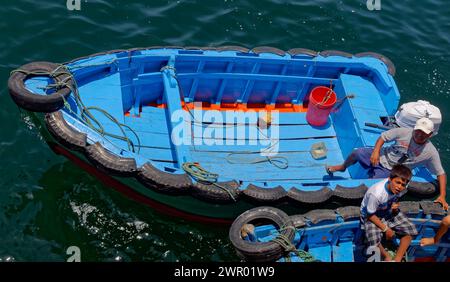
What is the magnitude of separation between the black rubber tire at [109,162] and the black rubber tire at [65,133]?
6.6 inches

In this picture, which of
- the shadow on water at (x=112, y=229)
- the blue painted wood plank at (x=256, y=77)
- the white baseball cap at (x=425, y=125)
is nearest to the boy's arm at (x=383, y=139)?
the white baseball cap at (x=425, y=125)

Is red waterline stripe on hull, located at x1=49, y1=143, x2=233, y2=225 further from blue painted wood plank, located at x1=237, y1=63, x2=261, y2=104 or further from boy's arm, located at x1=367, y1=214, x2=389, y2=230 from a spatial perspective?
blue painted wood plank, located at x1=237, y1=63, x2=261, y2=104

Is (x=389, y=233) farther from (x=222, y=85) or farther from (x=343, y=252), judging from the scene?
(x=222, y=85)

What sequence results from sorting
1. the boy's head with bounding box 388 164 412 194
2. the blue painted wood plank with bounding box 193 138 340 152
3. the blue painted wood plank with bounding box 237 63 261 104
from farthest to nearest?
the blue painted wood plank with bounding box 237 63 261 104, the blue painted wood plank with bounding box 193 138 340 152, the boy's head with bounding box 388 164 412 194

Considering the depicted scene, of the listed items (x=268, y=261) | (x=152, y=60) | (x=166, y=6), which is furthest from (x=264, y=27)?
(x=268, y=261)

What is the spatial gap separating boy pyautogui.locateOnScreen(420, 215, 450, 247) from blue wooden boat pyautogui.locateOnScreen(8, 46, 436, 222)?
1.14 m

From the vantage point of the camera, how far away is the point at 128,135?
31.9 ft

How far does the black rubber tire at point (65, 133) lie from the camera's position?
842 centimetres

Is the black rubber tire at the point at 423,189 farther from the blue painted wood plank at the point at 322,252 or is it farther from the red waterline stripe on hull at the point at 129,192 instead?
the red waterline stripe on hull at the point at 129,192

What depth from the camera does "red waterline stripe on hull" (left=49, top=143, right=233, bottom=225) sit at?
919cm

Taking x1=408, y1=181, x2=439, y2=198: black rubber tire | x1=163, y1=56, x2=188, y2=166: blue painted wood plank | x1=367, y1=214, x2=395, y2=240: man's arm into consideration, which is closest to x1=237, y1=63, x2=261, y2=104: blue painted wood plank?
x1=163, y1=56, x2=188, y2=166: blue painted wood plank

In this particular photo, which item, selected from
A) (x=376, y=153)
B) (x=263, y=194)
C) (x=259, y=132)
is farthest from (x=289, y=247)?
(x=259, y=132)

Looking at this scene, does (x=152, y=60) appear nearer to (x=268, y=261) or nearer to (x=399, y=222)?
(x=268, y=261)

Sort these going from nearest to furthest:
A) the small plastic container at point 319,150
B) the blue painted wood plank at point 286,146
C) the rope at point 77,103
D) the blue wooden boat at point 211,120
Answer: the blue wooden boat at point 211,120, the rope at point 77,103, the blue painted wood plank at point 286,146, the small plastic container at point 319,150
